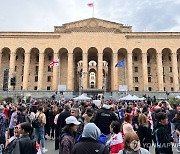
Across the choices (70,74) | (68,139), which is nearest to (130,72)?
(70,74)

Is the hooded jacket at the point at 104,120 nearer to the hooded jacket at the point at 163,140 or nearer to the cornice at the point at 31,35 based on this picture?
the hooded jacket at the point at 163,140

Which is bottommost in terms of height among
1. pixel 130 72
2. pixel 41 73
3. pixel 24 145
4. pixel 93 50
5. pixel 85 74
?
pixel 24 145

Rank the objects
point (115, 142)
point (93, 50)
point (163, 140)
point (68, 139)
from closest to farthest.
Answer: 1. point (68, 139)
2. point (115, 142)
3. point (163, 140)
4. point (93, 50)

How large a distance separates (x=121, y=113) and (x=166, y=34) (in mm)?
39017

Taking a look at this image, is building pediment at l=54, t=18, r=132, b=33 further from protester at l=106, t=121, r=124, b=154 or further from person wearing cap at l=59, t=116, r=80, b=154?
person wearing cap at l=59, t=116, r=80, b=154

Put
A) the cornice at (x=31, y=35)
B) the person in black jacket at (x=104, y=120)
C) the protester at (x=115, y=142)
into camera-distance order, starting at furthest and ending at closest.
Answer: the cornice at (x=31, y=35) < the person in black jacket at (x=104, y=120) < the protester at (x=115, y=142)

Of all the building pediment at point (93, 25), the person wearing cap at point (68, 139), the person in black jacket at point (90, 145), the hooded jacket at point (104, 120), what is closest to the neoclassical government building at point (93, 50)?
the building pediment at point (93, 25)

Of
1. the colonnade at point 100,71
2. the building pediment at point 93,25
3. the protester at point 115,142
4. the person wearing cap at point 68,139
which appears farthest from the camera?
the building pediment at point 93,25

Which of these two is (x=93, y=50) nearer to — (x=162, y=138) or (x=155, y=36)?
(x=155, y=36)

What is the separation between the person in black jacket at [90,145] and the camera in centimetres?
299

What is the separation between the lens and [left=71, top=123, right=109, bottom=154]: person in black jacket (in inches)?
Answer: 118

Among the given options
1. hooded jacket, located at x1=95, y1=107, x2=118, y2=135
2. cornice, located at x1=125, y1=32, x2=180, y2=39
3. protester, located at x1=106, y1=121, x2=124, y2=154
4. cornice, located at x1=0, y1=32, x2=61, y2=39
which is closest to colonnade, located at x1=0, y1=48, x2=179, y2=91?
cornice, located at x1=125, y1=32, x2=180, y2=39

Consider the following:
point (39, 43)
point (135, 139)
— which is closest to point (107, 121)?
point (135, 139)

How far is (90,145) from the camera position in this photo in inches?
119
